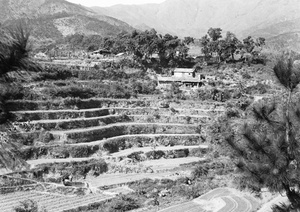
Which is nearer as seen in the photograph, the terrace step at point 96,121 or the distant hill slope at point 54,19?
the terrace step at point 96,121

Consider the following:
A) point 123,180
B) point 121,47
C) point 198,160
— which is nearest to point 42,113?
point 123,180

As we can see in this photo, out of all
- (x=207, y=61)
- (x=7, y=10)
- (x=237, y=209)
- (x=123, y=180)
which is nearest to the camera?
(x=237, y=209)

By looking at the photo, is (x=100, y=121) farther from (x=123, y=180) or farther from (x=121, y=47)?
(x=121, y=47)

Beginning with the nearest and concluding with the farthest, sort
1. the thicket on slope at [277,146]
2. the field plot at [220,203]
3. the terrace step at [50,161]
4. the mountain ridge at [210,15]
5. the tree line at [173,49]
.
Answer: the thicket on slope at [277,146] < the field plot at [220,203] < the terrace step at [50,161] < the tree line at [173,49] < the mountain ridge at [210,15]

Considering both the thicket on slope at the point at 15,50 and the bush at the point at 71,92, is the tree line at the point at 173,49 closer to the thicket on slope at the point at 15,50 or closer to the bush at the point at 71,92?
the bush at the point at 71,92

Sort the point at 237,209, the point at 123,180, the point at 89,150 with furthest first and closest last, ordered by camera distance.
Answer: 1. the point at 89,150
2. the point at 123,180
3. the point at 237,209

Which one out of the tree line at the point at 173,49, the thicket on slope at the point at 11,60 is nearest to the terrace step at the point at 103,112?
→ the tree line at the point at 173,49

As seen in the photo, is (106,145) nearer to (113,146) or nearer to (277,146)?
(113,146)
